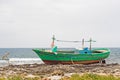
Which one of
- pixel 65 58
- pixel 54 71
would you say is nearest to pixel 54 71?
pixel 54 71

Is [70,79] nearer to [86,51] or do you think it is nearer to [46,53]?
[46,53]

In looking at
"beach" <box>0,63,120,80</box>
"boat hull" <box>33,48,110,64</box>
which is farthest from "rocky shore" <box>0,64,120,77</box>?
"boat hull" <box>33,48,110,64</box>

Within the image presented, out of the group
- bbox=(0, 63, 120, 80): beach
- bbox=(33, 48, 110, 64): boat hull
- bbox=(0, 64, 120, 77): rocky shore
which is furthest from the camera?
bbox=(33, 48, 110, 64): boat hull

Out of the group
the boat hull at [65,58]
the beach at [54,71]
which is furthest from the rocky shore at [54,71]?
the boat hull at [65,58]

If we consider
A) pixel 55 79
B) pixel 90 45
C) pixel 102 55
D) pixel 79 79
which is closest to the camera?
pixel 79 79

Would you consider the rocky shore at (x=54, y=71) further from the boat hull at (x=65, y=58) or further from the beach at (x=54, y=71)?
the boat hull at (x=65, y=58)

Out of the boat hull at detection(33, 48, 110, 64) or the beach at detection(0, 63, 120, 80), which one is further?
the boat hull at detection(33, 48, 110, 64)

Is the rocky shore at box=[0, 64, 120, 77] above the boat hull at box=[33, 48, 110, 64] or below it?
below

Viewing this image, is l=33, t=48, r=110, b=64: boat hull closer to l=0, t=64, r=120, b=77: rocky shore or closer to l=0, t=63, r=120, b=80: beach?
l=0, t=64, r=120, b=77: rocky shore

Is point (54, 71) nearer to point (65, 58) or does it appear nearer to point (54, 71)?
point (54, 71)

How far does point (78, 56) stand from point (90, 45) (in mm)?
6015

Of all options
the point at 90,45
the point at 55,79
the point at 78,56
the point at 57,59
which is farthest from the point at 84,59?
the point at 55,79

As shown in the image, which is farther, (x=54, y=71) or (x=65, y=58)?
(x=65, y=58)

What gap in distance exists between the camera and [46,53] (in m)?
32.8
